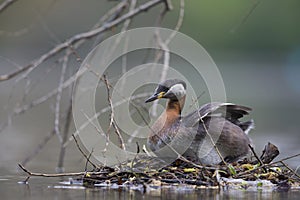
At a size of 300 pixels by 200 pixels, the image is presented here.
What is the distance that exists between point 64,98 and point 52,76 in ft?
12.6

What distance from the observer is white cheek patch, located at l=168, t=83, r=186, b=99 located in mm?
9161

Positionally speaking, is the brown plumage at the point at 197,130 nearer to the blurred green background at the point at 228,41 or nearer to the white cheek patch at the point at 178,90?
the white cheek patch at the point at 178,90

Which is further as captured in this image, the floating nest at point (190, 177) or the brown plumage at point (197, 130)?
the brown plumage at point (197, 130)

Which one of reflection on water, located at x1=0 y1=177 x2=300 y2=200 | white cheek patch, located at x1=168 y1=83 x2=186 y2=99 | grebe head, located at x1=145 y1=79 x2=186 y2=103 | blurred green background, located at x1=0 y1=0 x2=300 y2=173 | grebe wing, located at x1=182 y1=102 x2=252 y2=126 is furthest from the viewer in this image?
blurred green background, located at x1=0 y1=0 x2=300 y2=173

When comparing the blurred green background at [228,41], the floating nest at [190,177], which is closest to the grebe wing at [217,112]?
the floating nest at [190,177]

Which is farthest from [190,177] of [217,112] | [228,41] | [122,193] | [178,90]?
[228,41]

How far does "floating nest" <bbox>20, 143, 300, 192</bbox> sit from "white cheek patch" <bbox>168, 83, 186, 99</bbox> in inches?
40.0

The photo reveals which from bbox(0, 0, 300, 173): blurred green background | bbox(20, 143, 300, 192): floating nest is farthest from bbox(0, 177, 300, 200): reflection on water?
bbox(0, 0, 300, 173): blurred green background

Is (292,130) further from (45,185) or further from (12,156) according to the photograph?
(45,185)

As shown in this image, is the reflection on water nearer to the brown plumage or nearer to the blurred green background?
the brown plumage

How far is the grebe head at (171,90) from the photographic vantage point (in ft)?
29.7

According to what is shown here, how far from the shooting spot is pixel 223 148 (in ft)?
29.7

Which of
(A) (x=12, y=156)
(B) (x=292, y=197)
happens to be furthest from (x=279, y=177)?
(A) (x=12, y=156)

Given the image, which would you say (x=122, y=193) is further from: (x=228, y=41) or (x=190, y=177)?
(x=228, y=41)
